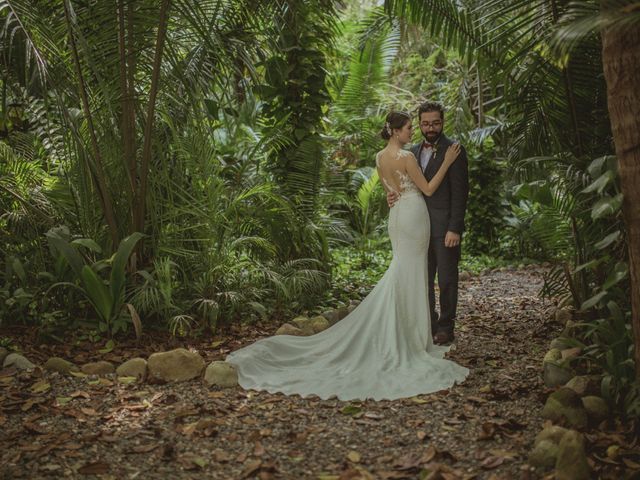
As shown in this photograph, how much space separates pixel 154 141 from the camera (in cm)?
487

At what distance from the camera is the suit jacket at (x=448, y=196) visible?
455 cm

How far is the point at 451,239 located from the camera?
4543 millimetres

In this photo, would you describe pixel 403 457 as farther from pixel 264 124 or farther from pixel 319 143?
pixel 264 124

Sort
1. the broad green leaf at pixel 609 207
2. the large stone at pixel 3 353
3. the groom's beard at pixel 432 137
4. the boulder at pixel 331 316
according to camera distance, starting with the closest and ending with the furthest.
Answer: the broad green leaf at pixel 609 207 → the large stone at pixel 3 353 → the groom's beard at pixel 432 137 → the boulder at pixel 331 316

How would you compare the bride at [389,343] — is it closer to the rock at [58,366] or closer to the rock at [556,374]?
the rock at [556,374]

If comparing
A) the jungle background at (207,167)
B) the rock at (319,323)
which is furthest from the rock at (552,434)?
the rock at (319,323)

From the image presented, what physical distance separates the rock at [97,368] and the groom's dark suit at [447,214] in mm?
2355

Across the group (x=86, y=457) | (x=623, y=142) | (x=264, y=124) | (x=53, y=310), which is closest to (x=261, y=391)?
(x=86, y=457)

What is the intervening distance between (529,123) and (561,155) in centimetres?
79

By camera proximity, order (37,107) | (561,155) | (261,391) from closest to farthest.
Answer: (261,391) < (561,155) < (37,107)

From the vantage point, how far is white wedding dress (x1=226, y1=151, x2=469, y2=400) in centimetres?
Result: 377

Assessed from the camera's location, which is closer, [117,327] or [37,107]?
[117,327]

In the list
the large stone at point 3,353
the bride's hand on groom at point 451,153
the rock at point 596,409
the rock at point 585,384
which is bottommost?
the rock at point 596,409

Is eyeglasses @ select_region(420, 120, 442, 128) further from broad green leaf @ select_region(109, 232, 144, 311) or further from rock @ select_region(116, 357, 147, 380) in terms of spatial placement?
rock @ select_region(116, 357, 147, 380)
